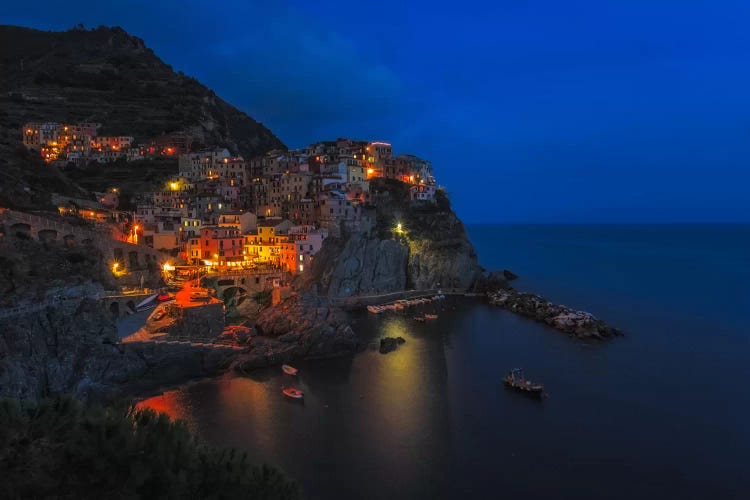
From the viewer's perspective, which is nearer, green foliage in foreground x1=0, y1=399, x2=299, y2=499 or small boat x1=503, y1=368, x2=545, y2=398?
green foliage in foreground x1=0, y1=399, x2=299, y2=499

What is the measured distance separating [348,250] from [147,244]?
1872 centimetres

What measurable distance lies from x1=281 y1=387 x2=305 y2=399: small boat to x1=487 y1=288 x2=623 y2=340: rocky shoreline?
22566 millimetres

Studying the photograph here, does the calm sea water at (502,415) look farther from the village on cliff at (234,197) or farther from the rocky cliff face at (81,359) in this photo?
the village on cliff at (234,197)

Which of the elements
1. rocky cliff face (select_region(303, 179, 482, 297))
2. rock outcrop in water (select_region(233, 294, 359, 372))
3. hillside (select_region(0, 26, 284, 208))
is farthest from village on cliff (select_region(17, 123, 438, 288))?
rock outcrop in water (select_region(233, 294, 359, 372))

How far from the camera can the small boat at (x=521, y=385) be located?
26219 millimetres

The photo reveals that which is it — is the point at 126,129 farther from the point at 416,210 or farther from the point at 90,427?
the point at 90,427

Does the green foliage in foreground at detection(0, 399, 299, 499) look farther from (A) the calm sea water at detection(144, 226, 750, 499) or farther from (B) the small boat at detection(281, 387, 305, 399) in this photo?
(B) the small boat at detection(281, 387, 305, 399)

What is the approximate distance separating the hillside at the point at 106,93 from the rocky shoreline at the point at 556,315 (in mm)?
45336

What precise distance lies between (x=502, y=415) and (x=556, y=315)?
65.3 ft

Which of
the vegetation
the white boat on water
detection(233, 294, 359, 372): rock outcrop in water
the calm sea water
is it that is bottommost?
the calm sea water

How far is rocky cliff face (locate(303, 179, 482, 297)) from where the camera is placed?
47.0 metres

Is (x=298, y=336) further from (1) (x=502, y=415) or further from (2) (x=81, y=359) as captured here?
(1) (x=502, y=415)

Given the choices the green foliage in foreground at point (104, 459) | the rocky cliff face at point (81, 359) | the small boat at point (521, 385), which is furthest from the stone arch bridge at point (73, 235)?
the green foliage in foreground at point (104, 459)

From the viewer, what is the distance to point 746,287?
5678 cm
